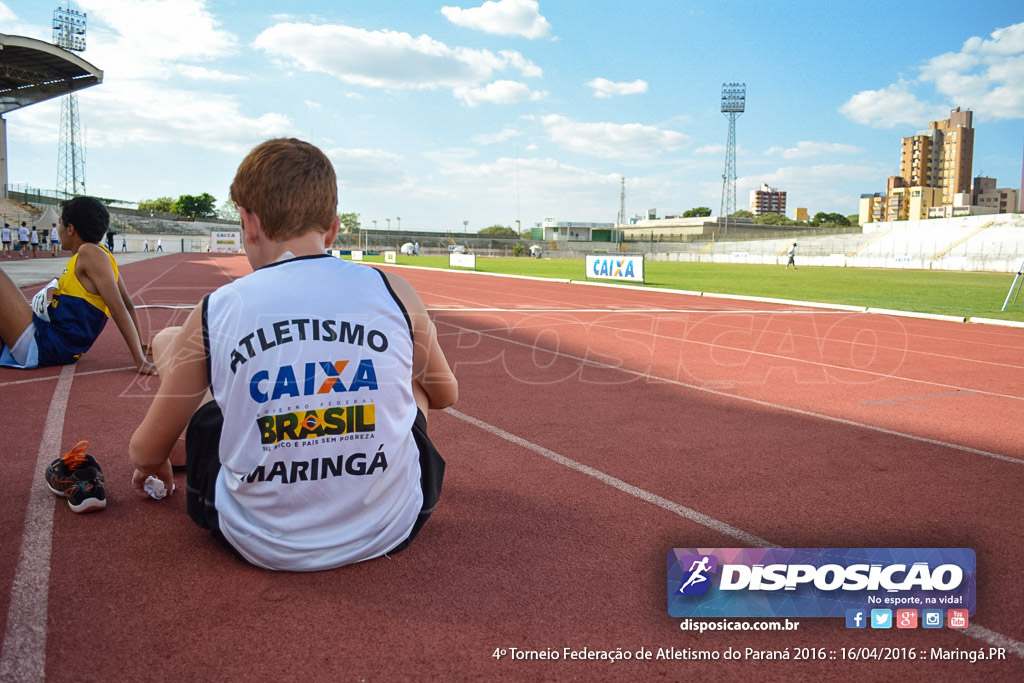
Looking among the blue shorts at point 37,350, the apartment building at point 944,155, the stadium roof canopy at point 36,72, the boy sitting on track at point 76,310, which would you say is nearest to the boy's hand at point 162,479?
the boy sitting on track at point 76,310

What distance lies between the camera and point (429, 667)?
85.6 inches

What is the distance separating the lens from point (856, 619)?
2.47 metres

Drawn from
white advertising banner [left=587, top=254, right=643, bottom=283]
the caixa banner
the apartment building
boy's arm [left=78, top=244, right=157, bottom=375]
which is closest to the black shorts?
the caixa banner

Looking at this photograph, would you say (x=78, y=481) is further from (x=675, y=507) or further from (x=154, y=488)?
(x=675, y=507)

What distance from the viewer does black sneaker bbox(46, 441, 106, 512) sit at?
3.29 metres

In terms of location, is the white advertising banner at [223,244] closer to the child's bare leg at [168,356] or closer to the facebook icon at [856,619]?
the child's bare leg at [168,356]

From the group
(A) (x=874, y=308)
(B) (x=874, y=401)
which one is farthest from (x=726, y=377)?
(A) (x=874, y=308)

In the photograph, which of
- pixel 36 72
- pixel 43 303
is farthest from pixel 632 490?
pixel 36 72

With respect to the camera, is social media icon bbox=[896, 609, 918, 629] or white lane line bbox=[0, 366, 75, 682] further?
social media icon bbox=[896, 609, 918, 629]

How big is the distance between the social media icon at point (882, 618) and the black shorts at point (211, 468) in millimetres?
1674

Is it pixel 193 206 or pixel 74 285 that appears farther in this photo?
pixel 193 206

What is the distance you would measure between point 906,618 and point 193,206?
149 meters

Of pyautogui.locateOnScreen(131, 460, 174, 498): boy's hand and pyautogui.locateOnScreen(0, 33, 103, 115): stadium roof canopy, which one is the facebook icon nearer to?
pyautogui.locateOnScreen(131, 460, 174, 498): boy's hand

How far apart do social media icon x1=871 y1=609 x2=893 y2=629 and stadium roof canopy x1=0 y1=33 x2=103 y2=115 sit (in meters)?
57.7
